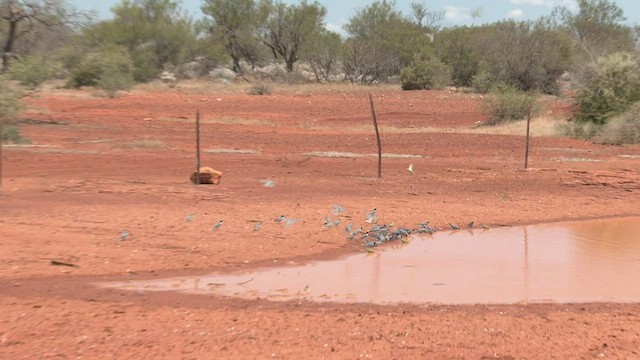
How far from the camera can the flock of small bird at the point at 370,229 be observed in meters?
9.94

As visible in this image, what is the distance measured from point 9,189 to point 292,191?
561cm

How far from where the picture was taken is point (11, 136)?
2014cm

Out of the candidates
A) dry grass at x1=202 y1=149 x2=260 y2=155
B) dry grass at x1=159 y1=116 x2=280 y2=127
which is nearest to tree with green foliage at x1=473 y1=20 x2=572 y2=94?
dry grass at x1=159 y1=116 x2=280 y2=127

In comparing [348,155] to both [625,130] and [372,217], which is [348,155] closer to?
[372,217]

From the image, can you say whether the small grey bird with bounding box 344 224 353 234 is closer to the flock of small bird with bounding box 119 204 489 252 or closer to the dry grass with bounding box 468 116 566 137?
the flock of small bird with bounding box 119 204 489 252

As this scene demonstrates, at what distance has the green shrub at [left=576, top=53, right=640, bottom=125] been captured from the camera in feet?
85.1

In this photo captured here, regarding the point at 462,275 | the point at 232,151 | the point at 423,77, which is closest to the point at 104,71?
the point at 423,77

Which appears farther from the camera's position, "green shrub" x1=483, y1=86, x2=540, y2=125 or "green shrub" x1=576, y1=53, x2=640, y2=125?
"green shrub" x1=483, y1=86, x2=540, y2=125

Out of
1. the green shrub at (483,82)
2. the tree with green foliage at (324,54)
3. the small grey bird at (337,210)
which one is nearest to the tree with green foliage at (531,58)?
Answer: the green shrub at (483,82)

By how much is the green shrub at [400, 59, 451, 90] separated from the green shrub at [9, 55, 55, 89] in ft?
96.1

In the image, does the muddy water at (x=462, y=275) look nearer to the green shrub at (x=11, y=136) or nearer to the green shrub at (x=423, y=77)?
the green shrub at (x=11, y=136)

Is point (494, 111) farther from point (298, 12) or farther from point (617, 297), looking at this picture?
point (298, 12)

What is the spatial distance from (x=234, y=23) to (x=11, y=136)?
1631 inches

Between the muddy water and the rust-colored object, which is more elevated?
the rust-colored object
